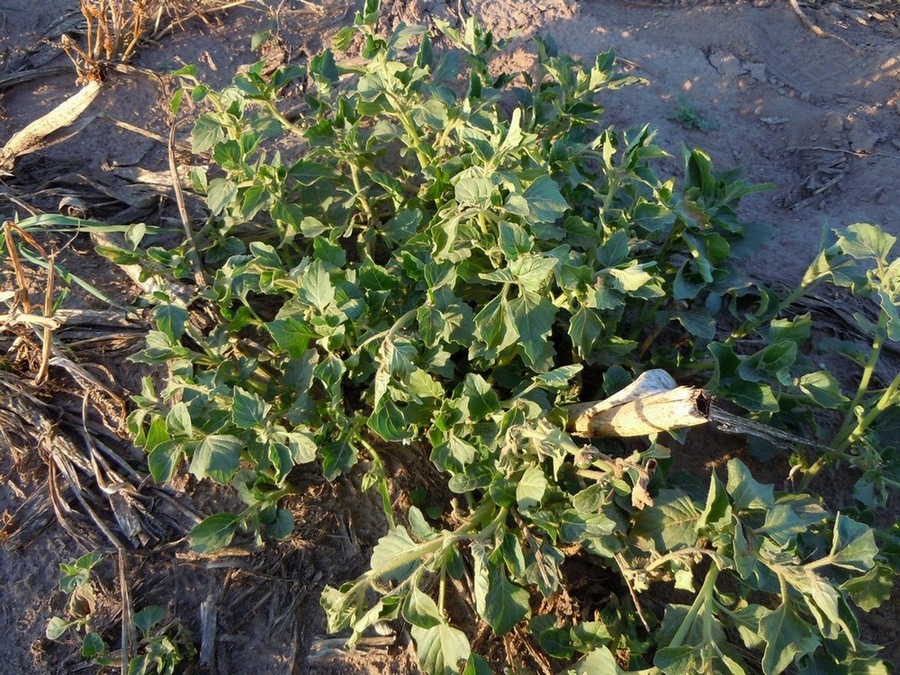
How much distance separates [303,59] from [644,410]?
2876 millimetres

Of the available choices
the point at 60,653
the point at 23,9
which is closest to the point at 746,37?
the point at 23,9

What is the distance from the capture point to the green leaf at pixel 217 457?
2.10 metres

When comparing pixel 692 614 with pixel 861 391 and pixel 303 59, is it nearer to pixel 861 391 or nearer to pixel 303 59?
pixel 861 391

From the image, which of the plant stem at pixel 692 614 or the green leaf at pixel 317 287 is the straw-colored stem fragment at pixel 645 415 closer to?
the plant stem at pixel 692 614

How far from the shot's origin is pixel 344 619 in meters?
2.05

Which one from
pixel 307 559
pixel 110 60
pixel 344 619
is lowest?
pixel 307 559

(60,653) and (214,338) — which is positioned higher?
(214,338)

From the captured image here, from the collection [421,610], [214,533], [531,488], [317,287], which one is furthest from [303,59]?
[421,610]

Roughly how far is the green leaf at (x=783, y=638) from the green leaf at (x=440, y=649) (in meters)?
0.80

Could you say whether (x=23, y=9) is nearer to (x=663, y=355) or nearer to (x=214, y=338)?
(x=214, y=338)

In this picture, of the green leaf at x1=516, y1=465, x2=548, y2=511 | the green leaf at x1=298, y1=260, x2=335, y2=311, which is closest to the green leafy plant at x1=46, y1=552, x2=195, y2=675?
the green leaf at x1=298, y1=260, x2=335, y2=311

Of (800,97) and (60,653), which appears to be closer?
(60,653)

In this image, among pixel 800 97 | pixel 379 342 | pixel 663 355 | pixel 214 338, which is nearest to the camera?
pixel 379 342

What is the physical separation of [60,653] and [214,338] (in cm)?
112
